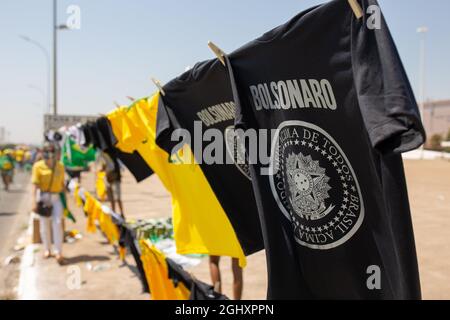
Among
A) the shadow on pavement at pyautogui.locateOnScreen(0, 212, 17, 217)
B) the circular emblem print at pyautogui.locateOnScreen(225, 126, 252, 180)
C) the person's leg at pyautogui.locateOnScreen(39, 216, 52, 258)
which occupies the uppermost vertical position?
the circular emblem print at pyautogui.locateOnScreen(225, 126, 252, 180)

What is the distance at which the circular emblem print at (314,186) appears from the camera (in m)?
1.52

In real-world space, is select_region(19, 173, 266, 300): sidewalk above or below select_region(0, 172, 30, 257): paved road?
above

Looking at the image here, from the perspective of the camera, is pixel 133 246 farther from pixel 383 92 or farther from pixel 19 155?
pixel 19 155

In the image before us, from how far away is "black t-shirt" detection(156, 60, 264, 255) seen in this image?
2.26 meters

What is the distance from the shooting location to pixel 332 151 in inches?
Answer: 60.3

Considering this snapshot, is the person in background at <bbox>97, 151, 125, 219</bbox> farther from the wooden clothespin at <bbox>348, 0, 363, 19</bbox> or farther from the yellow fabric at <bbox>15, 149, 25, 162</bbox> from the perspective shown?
the yellow fabric at <bbox>15, 149, 25, 162</bbox>

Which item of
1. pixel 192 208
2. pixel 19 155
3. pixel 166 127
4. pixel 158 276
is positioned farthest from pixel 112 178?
pixel 19 155

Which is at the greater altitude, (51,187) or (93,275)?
(51,187)

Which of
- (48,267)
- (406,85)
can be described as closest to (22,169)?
(48,267)

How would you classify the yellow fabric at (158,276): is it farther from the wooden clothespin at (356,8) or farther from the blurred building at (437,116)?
the blurred building at (437,116)

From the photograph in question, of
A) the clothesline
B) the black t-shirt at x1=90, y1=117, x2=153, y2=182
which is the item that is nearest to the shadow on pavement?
the black t-shirt at x1=90, y1=117, x2=153, y2=182

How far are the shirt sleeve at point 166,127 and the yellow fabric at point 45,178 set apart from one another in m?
4.15

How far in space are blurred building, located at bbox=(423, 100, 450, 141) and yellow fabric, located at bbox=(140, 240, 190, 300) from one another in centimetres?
7761

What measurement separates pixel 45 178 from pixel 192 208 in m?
4.17
